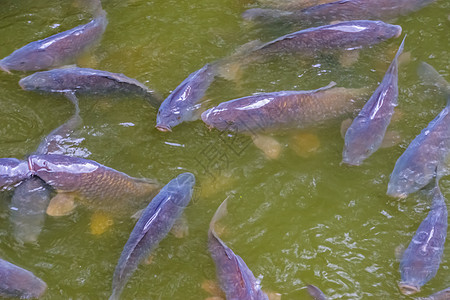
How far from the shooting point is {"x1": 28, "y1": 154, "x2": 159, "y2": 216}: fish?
3.15 metres

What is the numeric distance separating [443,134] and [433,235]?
0.76 m

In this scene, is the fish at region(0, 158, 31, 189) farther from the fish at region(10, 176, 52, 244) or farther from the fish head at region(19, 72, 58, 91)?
the fish head at region(19, 72, 58, 91)

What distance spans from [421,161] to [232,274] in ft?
4.57

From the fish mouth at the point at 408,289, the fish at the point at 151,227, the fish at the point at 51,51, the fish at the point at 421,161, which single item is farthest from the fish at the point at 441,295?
the fish at the point at 51,51

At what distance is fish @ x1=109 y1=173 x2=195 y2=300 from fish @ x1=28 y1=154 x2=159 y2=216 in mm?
171

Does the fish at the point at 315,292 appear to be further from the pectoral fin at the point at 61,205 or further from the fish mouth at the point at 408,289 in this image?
the pectoral fin at the point at 61,205

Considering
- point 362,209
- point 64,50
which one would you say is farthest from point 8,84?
point 362,209

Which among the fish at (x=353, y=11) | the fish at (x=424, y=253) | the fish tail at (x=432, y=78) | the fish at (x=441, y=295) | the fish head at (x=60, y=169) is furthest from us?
the fish at (x=353, y=11)

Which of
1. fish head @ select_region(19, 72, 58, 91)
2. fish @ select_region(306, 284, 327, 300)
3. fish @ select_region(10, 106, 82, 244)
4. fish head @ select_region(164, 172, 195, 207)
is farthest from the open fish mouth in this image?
fish @ select_region(306, 284, 327, 300)

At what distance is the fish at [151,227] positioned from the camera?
2826mm

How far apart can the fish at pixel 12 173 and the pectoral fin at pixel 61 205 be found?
247 millimetres

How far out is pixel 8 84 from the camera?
4.04 metres

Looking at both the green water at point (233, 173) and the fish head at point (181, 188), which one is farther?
the fish head at point (181, 188)

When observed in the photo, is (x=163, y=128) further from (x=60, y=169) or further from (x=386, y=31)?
(x=386, y=31)
